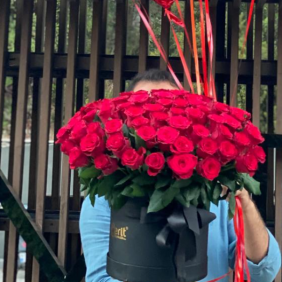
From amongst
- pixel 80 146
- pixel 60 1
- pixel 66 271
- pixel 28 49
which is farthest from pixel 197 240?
pixel 60 1

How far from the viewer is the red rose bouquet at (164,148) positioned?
1.25 m

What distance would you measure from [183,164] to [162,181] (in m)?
0.08

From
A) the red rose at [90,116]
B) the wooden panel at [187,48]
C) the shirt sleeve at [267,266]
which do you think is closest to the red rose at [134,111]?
the red rose at [90,116]

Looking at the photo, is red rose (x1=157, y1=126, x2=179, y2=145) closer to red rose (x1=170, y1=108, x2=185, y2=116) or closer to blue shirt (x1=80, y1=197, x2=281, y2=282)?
red rose (x1=170, y1=108, x2=185, y2=116)

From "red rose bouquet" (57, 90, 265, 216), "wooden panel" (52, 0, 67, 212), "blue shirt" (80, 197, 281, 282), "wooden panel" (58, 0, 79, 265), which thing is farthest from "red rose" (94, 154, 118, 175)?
"wooden panel" (52, 0, 67, 212)

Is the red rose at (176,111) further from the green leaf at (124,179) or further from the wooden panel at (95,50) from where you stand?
the wooden panel at (95,50)

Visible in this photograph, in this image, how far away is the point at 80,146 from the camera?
1.32 metres

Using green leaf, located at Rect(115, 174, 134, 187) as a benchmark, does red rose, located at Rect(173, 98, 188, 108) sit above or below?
above

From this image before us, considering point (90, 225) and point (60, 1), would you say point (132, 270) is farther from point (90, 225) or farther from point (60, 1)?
point (60, 1)

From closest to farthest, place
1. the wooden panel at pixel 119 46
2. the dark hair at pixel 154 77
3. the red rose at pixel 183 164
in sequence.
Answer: the red rose at pixel 183 164
the dark hair at pixel 154 77
the wooden panel at pixel 119 46

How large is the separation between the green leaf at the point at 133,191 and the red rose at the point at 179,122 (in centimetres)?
18

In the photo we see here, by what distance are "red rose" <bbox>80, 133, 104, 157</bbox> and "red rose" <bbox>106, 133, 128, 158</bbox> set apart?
0.03 m

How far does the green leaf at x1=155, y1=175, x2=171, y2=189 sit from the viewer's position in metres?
1.27

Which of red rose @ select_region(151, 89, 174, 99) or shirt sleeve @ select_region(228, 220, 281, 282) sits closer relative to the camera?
red rose @ select_region(151, 89, 174, 99)
